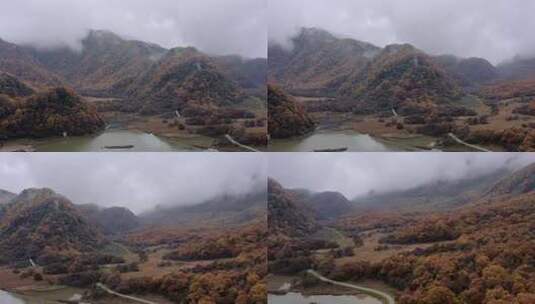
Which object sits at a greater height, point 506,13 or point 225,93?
point 506,13

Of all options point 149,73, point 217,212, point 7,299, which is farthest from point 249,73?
point 7,299

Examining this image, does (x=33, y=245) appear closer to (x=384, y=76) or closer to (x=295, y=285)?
(x=295, y=285)

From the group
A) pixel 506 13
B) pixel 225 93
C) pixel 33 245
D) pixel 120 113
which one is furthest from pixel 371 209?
pixel 33 245

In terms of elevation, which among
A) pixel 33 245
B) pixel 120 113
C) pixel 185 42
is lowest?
pixel 33 245

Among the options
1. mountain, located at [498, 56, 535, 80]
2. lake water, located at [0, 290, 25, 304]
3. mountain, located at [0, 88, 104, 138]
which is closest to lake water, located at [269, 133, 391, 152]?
mountain, located at [498, 56, 535, 80]

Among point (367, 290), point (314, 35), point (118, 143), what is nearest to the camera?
point (367, 290)

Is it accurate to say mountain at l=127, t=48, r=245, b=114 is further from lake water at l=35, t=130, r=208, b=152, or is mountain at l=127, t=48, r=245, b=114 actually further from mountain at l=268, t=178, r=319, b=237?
mountain at l=268, t=178, r=319, b=237

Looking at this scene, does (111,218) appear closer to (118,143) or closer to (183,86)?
(118,143)
